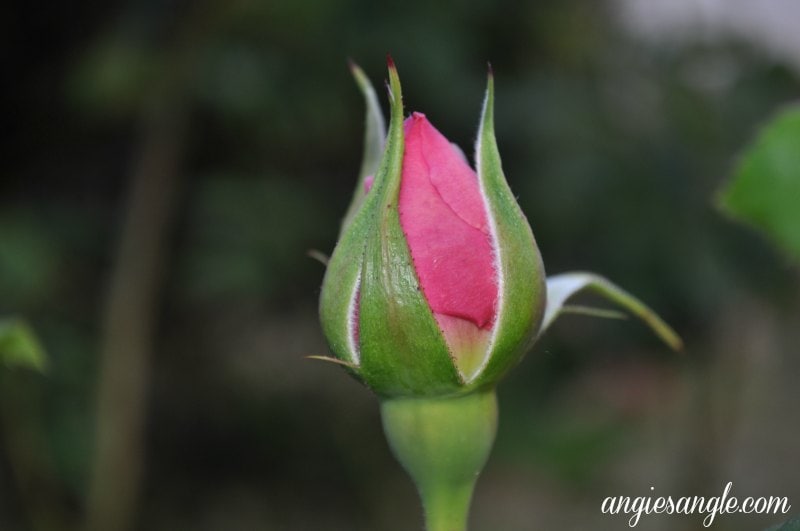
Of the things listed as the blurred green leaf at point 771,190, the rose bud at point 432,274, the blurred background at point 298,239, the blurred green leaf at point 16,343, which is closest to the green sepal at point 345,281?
the rose bud at point 432,274

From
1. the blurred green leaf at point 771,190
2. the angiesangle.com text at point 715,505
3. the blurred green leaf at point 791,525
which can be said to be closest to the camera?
the blurred green leaf at point 791,525

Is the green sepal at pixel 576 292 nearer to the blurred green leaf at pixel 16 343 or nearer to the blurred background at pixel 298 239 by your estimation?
the blurred green leaf at pixel 16 343

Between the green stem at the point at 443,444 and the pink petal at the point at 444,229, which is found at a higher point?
the pink petal at the point at 444,229

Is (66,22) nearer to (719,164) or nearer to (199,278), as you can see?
(199,278)

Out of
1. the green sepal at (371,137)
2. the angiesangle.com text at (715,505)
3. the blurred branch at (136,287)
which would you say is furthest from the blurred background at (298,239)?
the green sepal at (371,137)

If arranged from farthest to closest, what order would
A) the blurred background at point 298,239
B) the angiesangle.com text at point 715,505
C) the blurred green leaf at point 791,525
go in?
the blurred background at point 298,239 → the angiesangle.com text at point 715,505 → the blurred green leaf at point 791,525

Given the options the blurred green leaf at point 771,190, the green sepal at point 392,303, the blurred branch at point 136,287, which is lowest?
the blurred branch at point 136,287

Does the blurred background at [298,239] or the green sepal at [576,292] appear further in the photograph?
the blurred background at [298,239]
